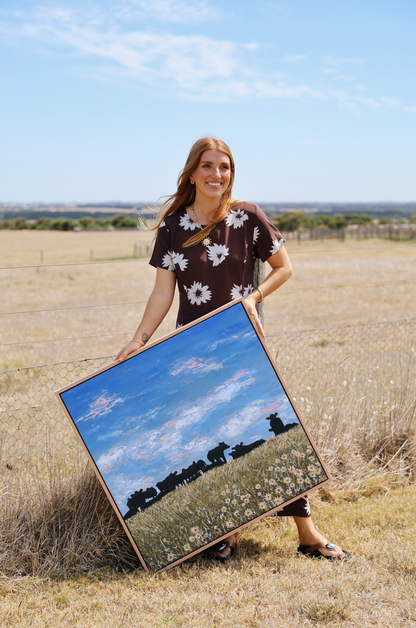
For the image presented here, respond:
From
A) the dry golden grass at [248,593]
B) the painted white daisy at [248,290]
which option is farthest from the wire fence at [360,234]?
the dry golden grass at [248,593]

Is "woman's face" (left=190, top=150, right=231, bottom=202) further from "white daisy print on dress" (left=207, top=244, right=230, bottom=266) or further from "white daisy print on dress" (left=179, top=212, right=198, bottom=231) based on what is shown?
"white daisy print on dress" (left=207, top=244, right=230, bottom=266)

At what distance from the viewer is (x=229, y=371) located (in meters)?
2.88

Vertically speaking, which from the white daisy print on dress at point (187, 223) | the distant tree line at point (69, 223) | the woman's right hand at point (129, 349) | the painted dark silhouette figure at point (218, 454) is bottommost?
the painted dark silhouette figure at point (218, 454)

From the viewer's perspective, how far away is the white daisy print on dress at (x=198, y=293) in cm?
296

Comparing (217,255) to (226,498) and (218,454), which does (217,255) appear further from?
(226,498)

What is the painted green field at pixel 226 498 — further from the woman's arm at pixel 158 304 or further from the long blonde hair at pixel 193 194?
the long blonde hair at pixel 193 194

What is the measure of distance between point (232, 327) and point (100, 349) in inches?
265

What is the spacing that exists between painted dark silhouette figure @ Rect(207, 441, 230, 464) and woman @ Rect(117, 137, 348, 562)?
0.52 m

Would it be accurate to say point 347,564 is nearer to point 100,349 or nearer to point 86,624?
point 86,624

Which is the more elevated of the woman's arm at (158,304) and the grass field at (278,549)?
the woman's arm at (158,304)

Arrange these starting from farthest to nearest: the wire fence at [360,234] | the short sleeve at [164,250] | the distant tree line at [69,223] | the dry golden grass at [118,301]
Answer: the distant tree line at [69,223]
the wire fence at [360,234]
the dry golden grass at [118,301]
the short sleeve at [164,250]

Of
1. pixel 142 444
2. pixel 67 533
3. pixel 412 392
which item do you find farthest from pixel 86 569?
pixel 412 392

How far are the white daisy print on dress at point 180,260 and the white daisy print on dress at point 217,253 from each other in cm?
14

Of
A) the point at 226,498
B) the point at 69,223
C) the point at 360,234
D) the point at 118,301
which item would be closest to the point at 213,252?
the point at 226,498
